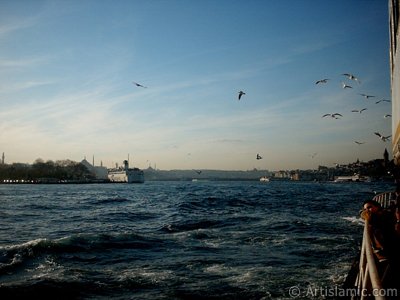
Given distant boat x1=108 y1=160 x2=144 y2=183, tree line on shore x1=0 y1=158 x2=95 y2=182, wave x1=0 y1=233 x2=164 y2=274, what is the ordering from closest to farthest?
wave x1=0 y1=233 x2=164 y2=274 → tree line on shore x1=0 y1=158 x2=95 y2=182 → distant boat x1=108 y1=160 x2=144 y2=183

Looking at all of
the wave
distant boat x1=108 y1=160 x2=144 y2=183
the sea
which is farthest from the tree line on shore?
the wave

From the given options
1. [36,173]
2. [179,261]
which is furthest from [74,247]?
[36,173]

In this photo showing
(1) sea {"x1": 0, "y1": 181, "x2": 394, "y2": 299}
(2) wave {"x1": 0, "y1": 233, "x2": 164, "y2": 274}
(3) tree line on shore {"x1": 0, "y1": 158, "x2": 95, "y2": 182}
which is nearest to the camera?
(1) sea {"x1": 0, "y1": 181, "x2": 394, "y2": 299}

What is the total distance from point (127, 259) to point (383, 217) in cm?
1105

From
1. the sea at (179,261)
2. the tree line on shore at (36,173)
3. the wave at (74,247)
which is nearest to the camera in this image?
the sea at (179,261)

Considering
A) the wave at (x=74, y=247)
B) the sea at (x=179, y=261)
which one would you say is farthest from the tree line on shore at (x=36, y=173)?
the wave at (x=74, y=247)

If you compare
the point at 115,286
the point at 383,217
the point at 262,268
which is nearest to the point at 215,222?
the point at 262,268

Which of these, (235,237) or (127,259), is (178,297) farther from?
(235,237)

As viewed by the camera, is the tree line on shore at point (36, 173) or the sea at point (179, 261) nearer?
the sea at point (179, 261)

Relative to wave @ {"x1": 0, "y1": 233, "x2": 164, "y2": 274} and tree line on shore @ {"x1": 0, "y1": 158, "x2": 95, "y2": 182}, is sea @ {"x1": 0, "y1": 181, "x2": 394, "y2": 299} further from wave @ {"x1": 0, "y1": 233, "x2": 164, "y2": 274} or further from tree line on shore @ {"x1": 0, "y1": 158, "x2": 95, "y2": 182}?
tree line on shore @ {"x1": 0, "y1": 158, "x2": 95, "y2": 182}

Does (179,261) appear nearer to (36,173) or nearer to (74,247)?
(74,247)

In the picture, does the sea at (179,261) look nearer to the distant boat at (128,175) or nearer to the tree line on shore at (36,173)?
the tree line on shore at (36,173)

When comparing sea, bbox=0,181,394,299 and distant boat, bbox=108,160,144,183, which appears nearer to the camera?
sea, bbox=0,181,394,299

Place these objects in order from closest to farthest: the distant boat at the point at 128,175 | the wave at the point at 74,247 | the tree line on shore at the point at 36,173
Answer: the wave at the point at 74,247
the tree line on shore at the point at 36,173
the distant boat at the point at 128,175
